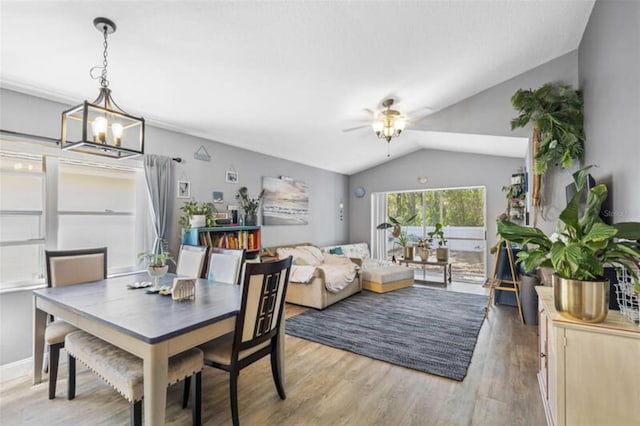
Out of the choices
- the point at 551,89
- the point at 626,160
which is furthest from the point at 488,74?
the point at 626,160

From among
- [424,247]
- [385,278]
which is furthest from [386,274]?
[424,247]

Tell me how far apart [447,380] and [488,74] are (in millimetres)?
3566

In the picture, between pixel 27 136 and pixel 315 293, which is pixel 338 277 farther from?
pixel 27 136

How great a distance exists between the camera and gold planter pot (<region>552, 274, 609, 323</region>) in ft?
4.90

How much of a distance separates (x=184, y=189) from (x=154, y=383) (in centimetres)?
299

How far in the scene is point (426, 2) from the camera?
2357 millimetres

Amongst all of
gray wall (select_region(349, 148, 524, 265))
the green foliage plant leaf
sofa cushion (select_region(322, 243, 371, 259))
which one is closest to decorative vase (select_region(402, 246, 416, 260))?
sofa cushion (select_region(322, 243, 371, 259))

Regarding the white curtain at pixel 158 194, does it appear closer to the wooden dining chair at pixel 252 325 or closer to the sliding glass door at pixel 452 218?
the wooden dining chair at pixel 252 325

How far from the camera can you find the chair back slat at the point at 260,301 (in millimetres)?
1801

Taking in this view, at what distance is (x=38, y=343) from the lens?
2.35 meters

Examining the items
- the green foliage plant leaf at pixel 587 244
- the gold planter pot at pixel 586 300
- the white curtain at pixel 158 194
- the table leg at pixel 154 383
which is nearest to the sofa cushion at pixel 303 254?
the white curtain at pixel 158 194

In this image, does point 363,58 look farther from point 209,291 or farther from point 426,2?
point 209,291

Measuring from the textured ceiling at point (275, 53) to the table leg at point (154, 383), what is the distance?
6.99 feet

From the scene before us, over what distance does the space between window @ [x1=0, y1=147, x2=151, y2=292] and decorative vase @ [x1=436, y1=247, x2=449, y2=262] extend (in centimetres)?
517
